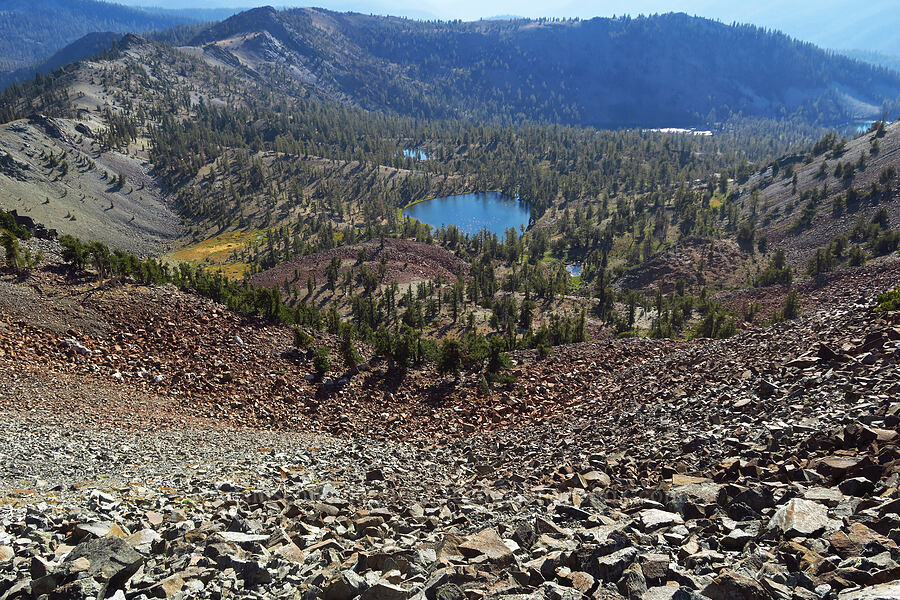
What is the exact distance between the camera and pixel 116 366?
24109mm

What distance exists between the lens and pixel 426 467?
18.2m

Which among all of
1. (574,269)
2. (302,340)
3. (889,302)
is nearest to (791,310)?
(889,302)

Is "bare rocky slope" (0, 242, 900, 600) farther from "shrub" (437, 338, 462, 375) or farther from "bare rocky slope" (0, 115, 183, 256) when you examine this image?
"bare rocky slope" (0, 115, 183, 256)

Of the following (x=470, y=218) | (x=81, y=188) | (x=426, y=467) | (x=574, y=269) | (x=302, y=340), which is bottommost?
(x=574, y=269)

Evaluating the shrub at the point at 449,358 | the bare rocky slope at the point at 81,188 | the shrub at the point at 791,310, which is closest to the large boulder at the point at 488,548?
the shrub at the point at 449,358

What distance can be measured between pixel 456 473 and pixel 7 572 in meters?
12.4

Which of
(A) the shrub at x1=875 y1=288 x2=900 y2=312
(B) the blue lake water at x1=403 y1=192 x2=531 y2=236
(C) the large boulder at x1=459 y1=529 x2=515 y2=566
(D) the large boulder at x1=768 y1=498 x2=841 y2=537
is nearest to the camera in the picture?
(D) the large boulder at x1=768 y1=498 x2=841 y2=537

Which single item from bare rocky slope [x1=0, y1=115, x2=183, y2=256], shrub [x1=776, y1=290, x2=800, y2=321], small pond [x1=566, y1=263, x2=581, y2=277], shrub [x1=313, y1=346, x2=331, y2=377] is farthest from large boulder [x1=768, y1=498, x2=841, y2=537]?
bare rocky slope [x1=0, y1=115, x2=183, y2=256]

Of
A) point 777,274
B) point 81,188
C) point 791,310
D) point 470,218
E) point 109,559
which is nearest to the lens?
point 109,559

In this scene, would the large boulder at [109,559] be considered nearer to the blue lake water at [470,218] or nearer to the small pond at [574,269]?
the small pond at [574,269]

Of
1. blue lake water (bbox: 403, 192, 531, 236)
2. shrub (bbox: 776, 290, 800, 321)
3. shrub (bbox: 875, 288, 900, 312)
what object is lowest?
blue lake water (bbox: 403, 192, 531, 236)

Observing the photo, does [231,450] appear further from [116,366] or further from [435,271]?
[435,271]

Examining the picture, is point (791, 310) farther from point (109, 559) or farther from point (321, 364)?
point (109, 559)

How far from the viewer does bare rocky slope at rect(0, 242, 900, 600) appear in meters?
8.16
